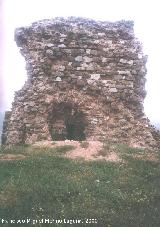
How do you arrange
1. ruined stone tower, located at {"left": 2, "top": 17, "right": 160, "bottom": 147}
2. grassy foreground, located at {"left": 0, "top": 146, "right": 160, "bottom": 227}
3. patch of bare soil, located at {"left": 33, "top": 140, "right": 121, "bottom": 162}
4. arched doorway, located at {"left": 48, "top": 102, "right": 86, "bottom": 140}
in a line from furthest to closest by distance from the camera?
1. arched doorway, located at {"left": 48, "top": 102, "right": 86, "bottom": 140}
2. ruined stone tower, located at {"left": 2, "top": 17, "right": 160, "bottom": 147}
3. patch of bare soil, located at {"left": 33, "top": 140, "right": 121, "bottom": 162}
4. grassy foreground, located at {"left": 0, "top": 146, "right": 160, "bottom": 227}

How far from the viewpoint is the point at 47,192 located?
10352 millimetres

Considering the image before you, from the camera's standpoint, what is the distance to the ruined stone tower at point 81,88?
712 inches

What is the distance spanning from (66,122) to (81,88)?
147 cm

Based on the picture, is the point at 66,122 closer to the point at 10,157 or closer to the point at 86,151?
the point at 86,151

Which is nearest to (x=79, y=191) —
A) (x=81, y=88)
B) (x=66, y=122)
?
(x=66, y=122)

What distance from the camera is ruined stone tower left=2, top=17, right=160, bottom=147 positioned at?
18.1 m

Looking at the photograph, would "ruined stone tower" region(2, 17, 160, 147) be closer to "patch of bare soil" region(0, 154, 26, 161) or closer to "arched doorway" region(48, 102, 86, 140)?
"arched doorway" region(48, 102, 86, 140)

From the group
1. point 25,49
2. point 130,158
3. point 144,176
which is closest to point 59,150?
point 130,158

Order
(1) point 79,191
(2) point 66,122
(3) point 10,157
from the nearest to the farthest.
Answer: (1) point 79,191 < (3) point 10,157 < (2) point 66,122

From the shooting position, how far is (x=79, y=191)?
1052cm

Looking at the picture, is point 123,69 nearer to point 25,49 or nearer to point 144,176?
point 25,49

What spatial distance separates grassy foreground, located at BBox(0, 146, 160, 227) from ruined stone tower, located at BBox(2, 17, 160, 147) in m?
4.08

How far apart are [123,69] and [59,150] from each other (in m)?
5.49

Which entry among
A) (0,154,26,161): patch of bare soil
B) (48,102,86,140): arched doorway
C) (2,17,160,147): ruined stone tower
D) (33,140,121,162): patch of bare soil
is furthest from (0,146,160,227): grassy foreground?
(48,102,86,140): arched doorway
